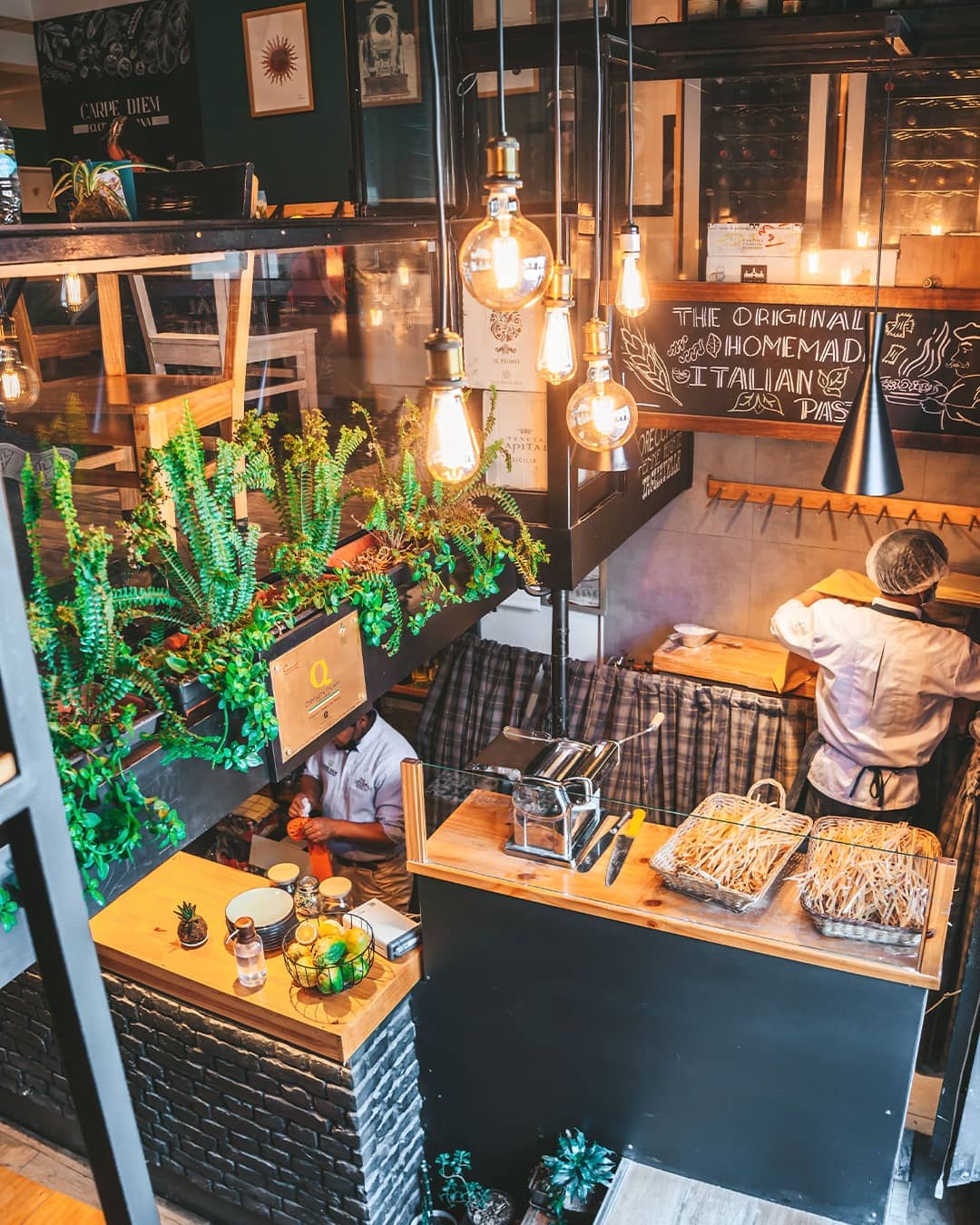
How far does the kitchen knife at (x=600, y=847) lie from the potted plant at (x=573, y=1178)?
3.01ft

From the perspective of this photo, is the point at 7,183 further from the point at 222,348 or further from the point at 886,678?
the point at 886,678

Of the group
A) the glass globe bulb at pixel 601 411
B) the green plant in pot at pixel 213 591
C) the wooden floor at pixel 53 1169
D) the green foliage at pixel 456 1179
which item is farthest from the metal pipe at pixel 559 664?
the wooden floor at pixel 53 1169

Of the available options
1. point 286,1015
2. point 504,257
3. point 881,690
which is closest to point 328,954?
point 286,1015

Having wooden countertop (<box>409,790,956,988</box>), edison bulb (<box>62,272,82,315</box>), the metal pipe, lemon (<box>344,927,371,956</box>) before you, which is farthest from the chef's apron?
edison bulb (<box>62,272,82,315</box>)

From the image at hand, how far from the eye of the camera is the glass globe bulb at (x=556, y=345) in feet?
8.91

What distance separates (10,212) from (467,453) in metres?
1.27

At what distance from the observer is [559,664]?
473 centimetres

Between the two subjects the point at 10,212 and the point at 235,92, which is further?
the point at 235,92

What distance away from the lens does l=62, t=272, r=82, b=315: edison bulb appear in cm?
260

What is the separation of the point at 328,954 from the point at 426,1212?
1.16 metres

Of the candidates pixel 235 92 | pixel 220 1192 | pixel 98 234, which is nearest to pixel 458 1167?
pixel 220 1192

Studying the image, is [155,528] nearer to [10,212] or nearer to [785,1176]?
[10,212]

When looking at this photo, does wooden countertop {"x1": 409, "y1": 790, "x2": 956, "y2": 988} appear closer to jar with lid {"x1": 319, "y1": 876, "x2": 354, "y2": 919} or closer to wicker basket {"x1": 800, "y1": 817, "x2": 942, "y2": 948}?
wicker basket {"x1": 800, "y1": 817, "x2": 942, "y2": 948}

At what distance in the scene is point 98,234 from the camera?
239 centimetres
